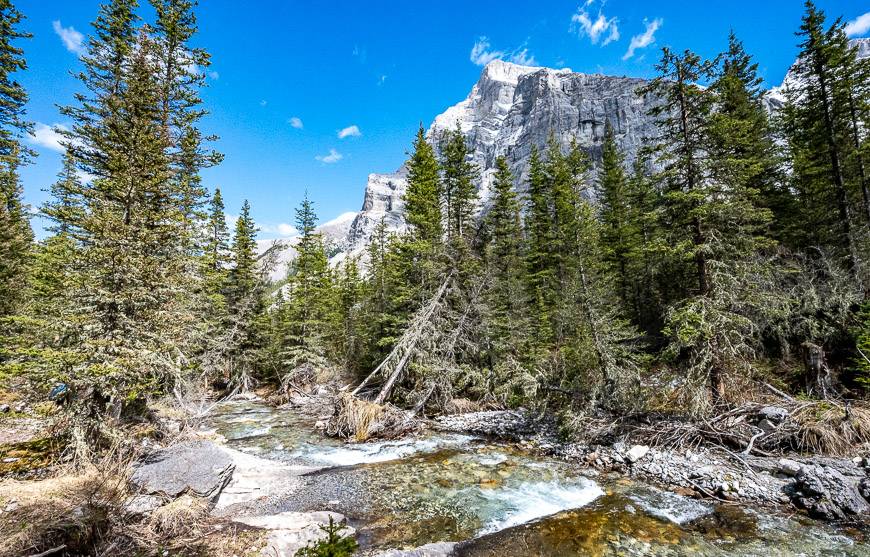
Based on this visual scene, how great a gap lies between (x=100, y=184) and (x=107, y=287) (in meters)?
2.40

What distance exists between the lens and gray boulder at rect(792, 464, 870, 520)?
6453 mm

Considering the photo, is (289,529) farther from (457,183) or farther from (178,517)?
(457,183)

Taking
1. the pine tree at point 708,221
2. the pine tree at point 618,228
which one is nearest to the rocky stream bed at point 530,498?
the pine tree at point 708,221

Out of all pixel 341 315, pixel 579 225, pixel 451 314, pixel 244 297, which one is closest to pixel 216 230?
pixel 244 297

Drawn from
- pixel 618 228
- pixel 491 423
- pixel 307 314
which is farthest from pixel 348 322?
pixel 618 228

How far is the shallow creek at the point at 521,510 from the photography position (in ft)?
19.6

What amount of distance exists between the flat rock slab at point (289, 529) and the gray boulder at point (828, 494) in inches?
331

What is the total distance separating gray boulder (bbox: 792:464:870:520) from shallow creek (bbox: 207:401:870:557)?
1.47ft

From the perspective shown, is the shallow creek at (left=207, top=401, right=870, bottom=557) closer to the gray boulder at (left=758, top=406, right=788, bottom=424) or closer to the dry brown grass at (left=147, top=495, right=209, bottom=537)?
the dry brown grass at (left=147, top=495, right=209, bottom=537)

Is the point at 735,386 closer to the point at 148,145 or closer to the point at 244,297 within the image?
the point at 148,145

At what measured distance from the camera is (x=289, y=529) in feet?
19.9

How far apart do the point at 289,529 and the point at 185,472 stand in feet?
7.59

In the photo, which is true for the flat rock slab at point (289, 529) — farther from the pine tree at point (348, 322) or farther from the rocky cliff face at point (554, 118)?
the rocky cliff face at point (554, 118)

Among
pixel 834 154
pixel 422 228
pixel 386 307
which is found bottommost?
pixel 386 307
